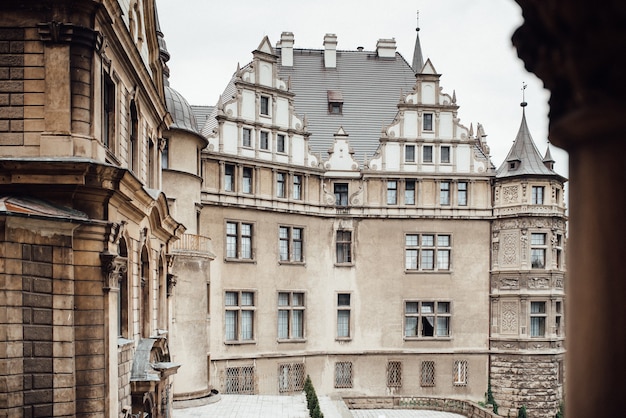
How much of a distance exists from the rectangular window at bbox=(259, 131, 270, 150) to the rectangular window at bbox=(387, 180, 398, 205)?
6.29 metres

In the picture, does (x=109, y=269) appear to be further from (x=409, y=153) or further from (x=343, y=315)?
(x=409, y=153)

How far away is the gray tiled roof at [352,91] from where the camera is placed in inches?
1331

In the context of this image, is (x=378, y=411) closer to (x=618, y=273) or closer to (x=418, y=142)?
(x=418, y=142)

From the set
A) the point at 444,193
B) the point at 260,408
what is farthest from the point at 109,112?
the point at 444,193

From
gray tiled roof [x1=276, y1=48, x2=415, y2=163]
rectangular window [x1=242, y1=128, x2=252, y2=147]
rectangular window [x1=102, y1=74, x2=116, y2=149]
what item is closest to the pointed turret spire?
gray tiled roof [x1=276, y1=48, x2=415, y2=163]

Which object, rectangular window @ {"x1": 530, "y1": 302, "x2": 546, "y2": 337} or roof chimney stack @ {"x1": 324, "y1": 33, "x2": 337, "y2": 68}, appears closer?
rectangular window @ {"x1": 530, "y1": 302, "x2": 546, "y2": 337}

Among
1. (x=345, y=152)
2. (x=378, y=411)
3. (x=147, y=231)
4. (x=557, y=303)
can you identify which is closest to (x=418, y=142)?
(x=345, y=152)

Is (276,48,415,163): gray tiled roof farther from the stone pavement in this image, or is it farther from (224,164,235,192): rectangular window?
the stone pavement

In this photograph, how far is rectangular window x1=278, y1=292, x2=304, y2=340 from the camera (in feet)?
101

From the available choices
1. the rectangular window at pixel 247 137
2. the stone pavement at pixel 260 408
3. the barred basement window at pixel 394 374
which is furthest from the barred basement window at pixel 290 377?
the rectangular window at pixel 247 137

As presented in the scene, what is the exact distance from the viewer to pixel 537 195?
107ft

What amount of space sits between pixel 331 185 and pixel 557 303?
12446 millimetres

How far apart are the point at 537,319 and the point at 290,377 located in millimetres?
12112

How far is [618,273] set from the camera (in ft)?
6.29
